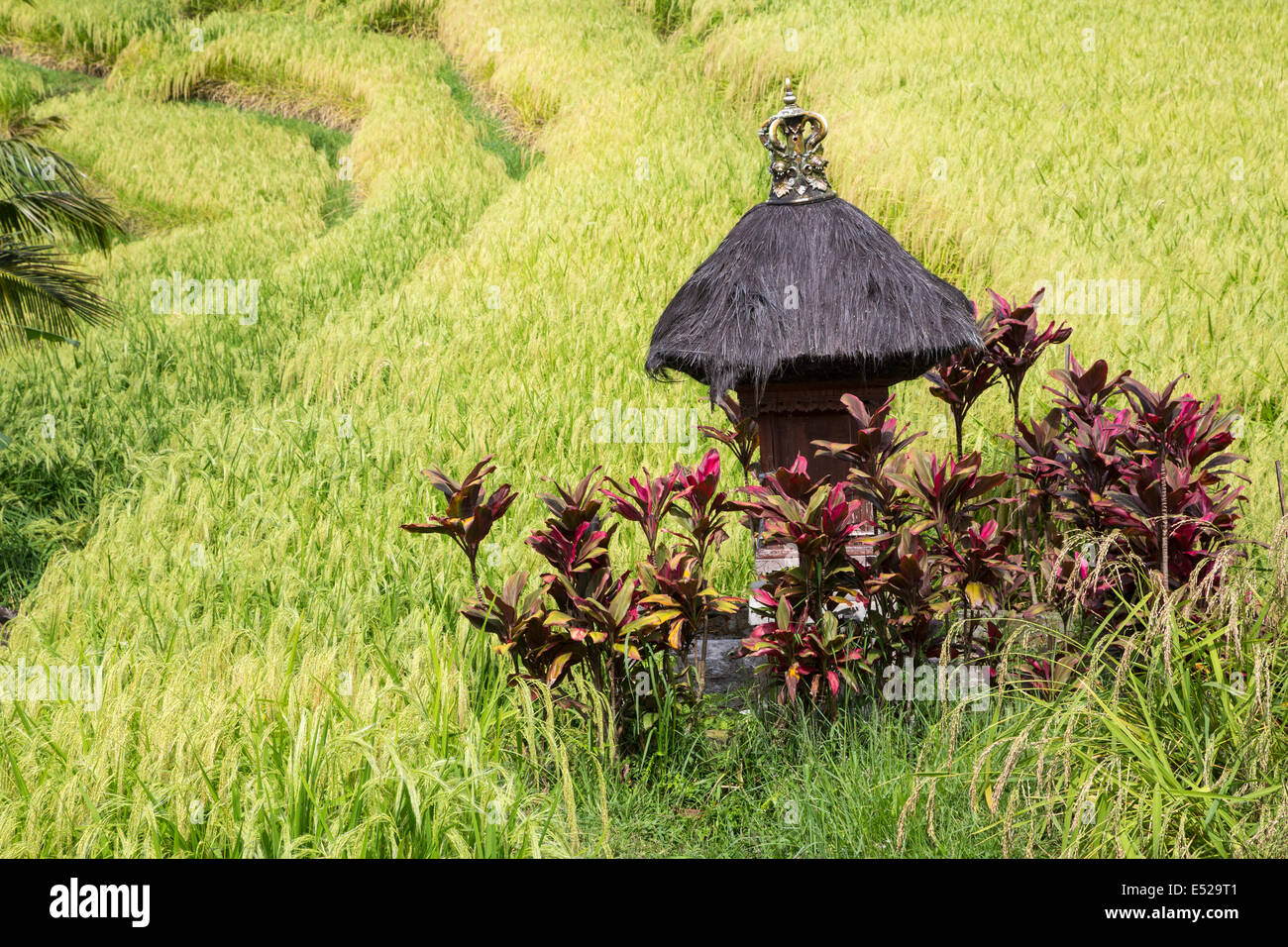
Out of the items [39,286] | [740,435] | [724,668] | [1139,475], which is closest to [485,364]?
[39,286]

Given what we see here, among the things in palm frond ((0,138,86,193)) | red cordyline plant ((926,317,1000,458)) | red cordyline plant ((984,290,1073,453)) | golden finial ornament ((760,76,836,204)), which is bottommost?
red cordyline plant ((926,317,1000,458))

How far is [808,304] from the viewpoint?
9.17 ft

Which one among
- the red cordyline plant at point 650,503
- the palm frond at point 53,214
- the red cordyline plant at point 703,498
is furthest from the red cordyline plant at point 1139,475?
the palm frond at point 53,214

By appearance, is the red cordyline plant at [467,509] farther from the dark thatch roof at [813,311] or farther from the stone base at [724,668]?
the stone base at [724,668]

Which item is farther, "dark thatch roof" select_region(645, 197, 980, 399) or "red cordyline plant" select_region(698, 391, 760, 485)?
"red cordyline plant" select_region(698, 391, 760, 485)

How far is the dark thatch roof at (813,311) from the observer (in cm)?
277

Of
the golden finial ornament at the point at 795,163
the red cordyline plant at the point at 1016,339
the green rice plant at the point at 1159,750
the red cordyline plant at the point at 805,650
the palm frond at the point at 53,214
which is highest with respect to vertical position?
the palm frond at the point at 53,214

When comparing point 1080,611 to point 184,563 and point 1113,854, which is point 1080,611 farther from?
point 184,563

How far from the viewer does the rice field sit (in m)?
2.43

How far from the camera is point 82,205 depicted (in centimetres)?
461

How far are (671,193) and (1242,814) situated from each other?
19.8 ft

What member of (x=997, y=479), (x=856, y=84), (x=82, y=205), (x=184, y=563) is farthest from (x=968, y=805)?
(x=856, y=84)

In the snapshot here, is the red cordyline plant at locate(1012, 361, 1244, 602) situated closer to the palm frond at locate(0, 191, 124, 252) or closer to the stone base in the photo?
the stone base

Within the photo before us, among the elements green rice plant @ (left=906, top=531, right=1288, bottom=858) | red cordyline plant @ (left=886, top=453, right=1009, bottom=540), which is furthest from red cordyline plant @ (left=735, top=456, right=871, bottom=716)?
green rice plant @ (left=906, top=531, right=1288, bottom=858)
